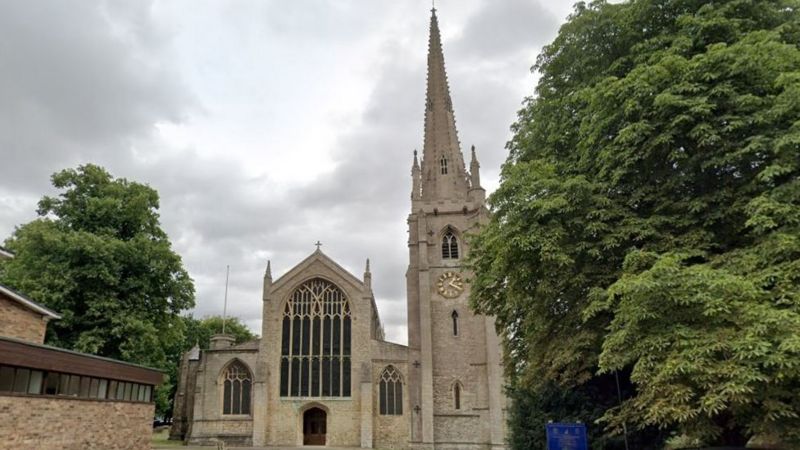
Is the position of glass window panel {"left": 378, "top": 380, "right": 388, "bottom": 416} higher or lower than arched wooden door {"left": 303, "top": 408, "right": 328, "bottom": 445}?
higher

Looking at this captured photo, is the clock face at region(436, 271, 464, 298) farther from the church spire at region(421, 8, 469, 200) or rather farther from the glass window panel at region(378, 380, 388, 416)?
the glass window panel at region(378, 380, 388, 416)

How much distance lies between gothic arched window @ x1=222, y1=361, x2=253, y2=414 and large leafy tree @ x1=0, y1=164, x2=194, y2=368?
27.1ft

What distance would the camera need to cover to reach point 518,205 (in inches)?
429

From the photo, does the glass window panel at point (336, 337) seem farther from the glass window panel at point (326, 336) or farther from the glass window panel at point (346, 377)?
the glass window panel at point (346, 377)

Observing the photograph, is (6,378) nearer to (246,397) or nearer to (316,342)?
(246,397)

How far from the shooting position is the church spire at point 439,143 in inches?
1455

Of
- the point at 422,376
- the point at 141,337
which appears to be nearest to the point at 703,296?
the point at 141,337

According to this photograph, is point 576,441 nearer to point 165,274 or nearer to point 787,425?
point 787,425

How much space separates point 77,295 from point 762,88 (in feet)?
79.7

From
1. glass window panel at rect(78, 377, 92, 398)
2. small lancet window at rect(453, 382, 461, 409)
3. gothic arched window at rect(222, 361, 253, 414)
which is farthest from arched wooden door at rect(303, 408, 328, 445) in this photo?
glass window panel at rect(78, 377, 92, 398)

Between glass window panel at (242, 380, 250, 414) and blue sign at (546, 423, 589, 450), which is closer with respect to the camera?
blue sign at (546, 423, 589, 450)

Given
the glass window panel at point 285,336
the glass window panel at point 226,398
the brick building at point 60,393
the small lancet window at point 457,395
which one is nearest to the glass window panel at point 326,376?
the glass window panel at point 285,336

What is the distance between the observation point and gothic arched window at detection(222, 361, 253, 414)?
3203 centimetres

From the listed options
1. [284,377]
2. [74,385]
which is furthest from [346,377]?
[74,385]
